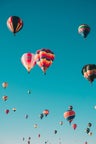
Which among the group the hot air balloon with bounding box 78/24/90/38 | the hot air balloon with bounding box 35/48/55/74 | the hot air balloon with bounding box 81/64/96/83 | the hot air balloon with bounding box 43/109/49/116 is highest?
the hot air balloon with bounding box 78/24/90/38

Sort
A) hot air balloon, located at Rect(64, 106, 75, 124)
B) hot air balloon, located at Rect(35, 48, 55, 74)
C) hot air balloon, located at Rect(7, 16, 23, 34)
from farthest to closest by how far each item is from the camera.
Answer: hot air balloon, located at Rect(64, 106, 75, 124)
hot air balloon, located at Rect(7, 16, 23, 34)
hot air balloon, located at Rect(35, 48, 55, 74)

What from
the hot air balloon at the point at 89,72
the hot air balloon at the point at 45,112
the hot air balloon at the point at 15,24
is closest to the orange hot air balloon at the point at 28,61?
the hot air balloon at the point at 15,24

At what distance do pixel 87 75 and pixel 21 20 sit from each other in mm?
9938

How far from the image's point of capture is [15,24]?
40.4 metres

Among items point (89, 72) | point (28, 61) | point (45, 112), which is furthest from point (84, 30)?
point (45, 112)

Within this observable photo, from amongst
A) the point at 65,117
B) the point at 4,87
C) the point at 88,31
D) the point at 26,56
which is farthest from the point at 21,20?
the point at 4,87

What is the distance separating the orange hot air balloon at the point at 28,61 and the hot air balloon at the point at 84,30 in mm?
6689

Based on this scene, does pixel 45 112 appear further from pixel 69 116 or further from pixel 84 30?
pixel 84 30

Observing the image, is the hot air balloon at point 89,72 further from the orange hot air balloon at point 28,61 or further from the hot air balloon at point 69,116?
the hot air balloon at point 69,116

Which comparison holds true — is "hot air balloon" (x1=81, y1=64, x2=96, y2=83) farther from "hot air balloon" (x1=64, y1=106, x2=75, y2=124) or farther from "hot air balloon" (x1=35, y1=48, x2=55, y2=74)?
"hot air balloon" (x1=64, y1=106, x2=75, y2=124)

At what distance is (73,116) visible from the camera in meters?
50.7

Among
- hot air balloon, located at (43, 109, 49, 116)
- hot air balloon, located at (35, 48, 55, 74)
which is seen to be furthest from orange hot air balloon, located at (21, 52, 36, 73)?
hot air balloon, located at (43, 109, 49, 116)

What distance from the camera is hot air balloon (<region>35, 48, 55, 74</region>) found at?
131 feet

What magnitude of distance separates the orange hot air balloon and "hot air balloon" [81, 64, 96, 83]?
612cm
